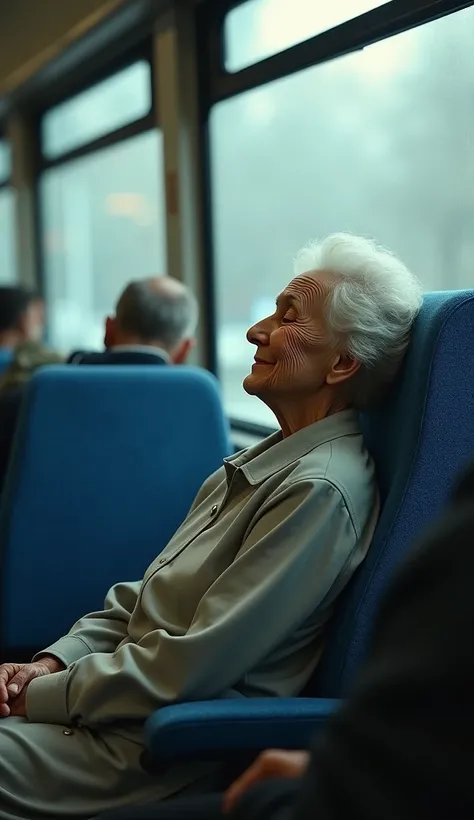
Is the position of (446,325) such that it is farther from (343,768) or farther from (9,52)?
(9,52)

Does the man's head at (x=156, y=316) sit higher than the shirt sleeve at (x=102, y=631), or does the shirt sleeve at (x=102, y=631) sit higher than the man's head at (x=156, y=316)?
the man's head at (x=156, y=316)

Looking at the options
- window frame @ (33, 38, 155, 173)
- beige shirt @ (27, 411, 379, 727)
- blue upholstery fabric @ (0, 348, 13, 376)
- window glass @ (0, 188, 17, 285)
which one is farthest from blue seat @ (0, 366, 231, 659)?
window glass @ (0, 188, 17, 285)

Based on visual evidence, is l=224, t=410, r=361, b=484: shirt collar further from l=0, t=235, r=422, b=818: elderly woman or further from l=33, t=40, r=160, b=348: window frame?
l=33, t=40, r=160, b=348: window frame

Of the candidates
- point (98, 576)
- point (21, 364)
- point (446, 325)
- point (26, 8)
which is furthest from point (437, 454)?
point (26, 8)

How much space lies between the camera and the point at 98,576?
2.14 m

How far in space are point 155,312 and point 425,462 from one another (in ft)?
4.43

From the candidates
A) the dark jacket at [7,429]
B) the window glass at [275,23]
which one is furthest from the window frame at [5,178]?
the dark jacket at [7,429]

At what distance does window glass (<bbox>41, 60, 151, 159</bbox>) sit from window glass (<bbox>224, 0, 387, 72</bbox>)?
761mm

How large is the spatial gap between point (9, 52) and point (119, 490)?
13.1 feet

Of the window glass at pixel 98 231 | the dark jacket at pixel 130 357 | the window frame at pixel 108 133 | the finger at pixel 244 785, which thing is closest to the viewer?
the finger at pixel 244 785

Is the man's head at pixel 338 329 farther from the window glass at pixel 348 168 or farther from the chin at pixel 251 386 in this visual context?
the window glass at pixel 348 168

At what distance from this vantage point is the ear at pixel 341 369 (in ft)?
5.20

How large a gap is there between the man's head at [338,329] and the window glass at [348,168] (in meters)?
0.70

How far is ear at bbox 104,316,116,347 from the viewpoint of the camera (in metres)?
2.74
